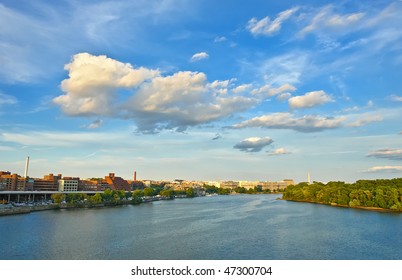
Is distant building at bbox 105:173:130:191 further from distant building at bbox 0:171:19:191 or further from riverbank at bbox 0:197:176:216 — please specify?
riverbank at bbox 0:197:176:216

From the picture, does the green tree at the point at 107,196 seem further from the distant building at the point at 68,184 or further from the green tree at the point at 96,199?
the distant building at the point at 68,184

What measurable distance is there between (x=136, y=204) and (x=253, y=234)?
5189 centimetres

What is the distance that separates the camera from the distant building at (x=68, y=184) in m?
95.4

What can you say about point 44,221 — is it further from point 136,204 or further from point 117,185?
point 117,185

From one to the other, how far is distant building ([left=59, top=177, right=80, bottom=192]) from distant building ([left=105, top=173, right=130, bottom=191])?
18.4 meters

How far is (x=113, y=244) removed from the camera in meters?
27.8

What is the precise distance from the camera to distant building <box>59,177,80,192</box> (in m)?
95.4

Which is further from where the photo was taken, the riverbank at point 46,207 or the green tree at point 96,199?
the green tree at point 96,199

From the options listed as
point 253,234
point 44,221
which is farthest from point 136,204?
point 253,234

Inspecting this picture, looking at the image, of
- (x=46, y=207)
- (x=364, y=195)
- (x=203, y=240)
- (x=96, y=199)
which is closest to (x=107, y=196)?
(x=96, y=199)

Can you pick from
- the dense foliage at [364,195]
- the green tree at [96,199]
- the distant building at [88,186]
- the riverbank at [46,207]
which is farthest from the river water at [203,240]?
the distant building at [88,186]

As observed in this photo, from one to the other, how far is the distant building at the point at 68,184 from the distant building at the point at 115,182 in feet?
60.5

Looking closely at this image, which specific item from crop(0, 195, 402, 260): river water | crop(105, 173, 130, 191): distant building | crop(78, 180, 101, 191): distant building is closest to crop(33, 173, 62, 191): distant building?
crop(78, 180, 101, 191): distant building

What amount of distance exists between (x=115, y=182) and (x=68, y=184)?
2608 cm
